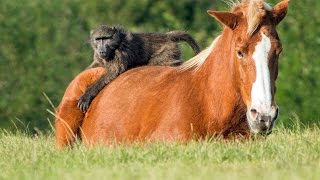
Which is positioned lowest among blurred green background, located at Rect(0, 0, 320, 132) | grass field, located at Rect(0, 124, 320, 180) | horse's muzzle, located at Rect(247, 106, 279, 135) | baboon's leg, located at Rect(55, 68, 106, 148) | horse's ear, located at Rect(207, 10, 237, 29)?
blurred green background, located at Rect(0, 0, 320, 132)

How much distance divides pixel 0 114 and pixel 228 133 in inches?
637

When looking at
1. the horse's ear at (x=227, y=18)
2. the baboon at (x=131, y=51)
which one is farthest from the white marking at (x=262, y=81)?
the baboon at (x=131, y=51)

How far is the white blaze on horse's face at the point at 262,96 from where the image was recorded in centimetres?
1026

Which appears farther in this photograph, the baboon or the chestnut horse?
the baboon

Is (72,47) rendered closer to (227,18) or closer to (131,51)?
(131,51)

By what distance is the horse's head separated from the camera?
10.3 metres

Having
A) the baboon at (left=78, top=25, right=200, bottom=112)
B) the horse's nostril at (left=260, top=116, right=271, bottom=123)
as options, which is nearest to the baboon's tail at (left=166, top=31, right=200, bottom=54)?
the baboon at (left=78, top=25, right=200, bottom=112)

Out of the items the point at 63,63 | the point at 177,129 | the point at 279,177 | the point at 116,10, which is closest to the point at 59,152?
the point at 177,129

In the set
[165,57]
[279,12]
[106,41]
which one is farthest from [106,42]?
[279,12]

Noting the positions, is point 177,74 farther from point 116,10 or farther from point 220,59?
point 116,10

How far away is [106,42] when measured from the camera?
547 inches

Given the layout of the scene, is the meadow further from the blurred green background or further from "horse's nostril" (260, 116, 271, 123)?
"horse's nostril" (260, 116, 271, 123)

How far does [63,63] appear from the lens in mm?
29125

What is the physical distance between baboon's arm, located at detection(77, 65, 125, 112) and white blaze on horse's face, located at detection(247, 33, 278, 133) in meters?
2.99
